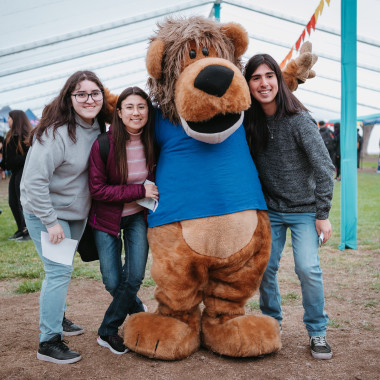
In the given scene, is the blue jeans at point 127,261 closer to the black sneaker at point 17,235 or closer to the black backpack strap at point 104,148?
the black backpack strap at point 104,148

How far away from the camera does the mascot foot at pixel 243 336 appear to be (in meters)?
2.48

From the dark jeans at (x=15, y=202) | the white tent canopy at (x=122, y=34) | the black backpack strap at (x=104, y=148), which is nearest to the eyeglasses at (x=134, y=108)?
the black backpack strap at (x=104, y=148)

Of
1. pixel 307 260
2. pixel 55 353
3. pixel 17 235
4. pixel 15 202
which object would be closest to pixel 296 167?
pixel 307 260

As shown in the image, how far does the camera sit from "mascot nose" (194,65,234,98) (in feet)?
7.06

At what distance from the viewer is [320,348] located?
8.48ft

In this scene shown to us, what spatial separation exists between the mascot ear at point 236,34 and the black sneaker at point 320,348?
5.96ft

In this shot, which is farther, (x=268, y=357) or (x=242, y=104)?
(x=268, y=357)

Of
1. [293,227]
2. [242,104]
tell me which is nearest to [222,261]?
[293,227]

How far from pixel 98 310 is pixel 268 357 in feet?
5.08

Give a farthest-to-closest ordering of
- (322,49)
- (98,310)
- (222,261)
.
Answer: (322,49) < (98,310) < (222,261)

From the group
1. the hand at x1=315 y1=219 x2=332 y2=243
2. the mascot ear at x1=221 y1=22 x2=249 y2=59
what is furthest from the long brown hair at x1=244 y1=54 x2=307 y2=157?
the hand at x1=315 y1=219 x2=332 y2=243

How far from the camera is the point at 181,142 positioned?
2492 millimetres

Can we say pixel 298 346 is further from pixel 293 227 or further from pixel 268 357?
pixel 293 227

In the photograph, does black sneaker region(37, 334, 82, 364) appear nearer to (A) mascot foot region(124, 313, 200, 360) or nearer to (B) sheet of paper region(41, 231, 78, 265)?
(A) mascot foot region(124, 313, 200, 360)
